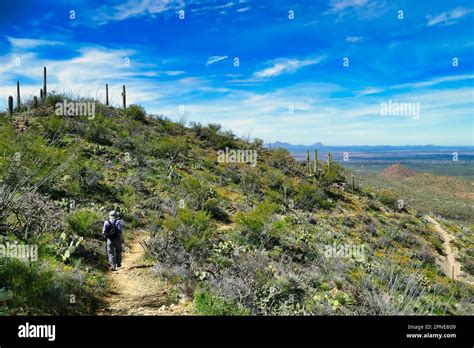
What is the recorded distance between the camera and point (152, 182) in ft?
54.0

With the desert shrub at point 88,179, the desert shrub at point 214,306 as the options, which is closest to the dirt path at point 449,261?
the desert shrub at point 214,306

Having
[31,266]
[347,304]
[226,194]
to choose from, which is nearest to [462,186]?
[226,194]

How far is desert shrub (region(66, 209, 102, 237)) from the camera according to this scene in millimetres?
8656

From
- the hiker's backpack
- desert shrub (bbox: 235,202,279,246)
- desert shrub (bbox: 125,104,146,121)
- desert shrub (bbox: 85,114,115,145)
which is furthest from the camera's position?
desert shrub (bbox: 125,104,146,121)

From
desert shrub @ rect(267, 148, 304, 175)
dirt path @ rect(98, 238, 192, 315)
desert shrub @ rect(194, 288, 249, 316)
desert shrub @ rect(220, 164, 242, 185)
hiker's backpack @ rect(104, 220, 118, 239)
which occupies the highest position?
desert shrub @ rect(267, 148, 304, 175)

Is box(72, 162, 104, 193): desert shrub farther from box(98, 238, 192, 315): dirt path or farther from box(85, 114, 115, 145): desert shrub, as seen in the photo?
box(85, 114, 115, 145): desert shrub

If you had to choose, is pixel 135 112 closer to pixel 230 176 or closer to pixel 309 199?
pixel 230 176

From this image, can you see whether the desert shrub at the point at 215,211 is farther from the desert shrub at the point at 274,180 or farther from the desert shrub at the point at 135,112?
the desert shrub at the point at 135,112

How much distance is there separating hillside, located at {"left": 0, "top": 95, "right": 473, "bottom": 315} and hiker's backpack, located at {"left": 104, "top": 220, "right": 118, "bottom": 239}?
674mm

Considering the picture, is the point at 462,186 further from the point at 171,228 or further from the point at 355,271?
the point at 171,228

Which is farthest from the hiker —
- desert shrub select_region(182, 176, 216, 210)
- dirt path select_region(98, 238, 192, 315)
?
desert shrub select_region(182, 176, 216, 210)

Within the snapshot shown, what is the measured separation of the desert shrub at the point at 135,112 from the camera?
95.8ft

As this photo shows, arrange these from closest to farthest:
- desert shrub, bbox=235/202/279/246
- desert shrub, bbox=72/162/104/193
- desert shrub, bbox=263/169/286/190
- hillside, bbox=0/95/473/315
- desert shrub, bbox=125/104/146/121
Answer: hillside, bbox=0/95/473/315, desert shrub, bbox=235/202/279/246, desert shrub, bbox=72/162/104/193, desert shrub, bbox=263/169/286/190, desert shrub, bbox=125/104/146/121
